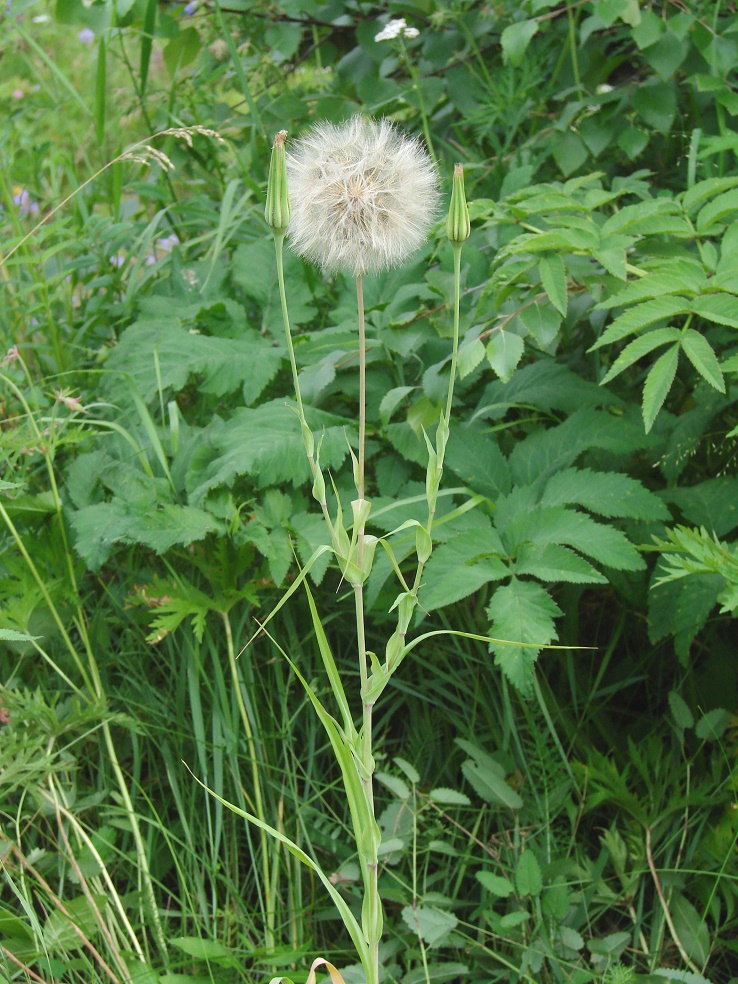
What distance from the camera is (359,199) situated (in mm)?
1001

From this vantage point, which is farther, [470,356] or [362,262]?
[470,356]

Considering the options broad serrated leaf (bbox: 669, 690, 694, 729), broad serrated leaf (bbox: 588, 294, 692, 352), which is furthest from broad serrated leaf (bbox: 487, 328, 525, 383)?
broad serrated leaf (bbox: 669, 690, 694, 729)

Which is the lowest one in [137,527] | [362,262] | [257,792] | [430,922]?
[430,922]

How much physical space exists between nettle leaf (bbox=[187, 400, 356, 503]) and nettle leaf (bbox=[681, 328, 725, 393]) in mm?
541

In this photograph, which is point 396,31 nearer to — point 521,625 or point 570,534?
point 570,534

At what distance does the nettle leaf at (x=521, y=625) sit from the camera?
48.3 inches

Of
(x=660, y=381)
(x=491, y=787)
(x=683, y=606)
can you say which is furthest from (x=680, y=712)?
(x=660, y=381)

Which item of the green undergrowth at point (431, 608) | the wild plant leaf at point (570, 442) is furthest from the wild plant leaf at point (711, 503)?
the wild plant leaf at point (570, 442)

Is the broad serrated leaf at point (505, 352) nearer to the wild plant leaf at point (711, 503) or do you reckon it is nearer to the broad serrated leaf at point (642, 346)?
the broad serrated leaf at point (642, 346)

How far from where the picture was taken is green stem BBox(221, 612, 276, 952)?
4.63 feet

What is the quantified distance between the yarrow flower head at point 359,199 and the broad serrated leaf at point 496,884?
876 millimetres

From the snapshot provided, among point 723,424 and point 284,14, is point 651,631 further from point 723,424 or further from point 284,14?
point 284,14

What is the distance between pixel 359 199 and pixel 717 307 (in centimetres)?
60

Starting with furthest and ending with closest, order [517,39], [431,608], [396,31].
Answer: [396,31] → [517,39] → [431,608]
